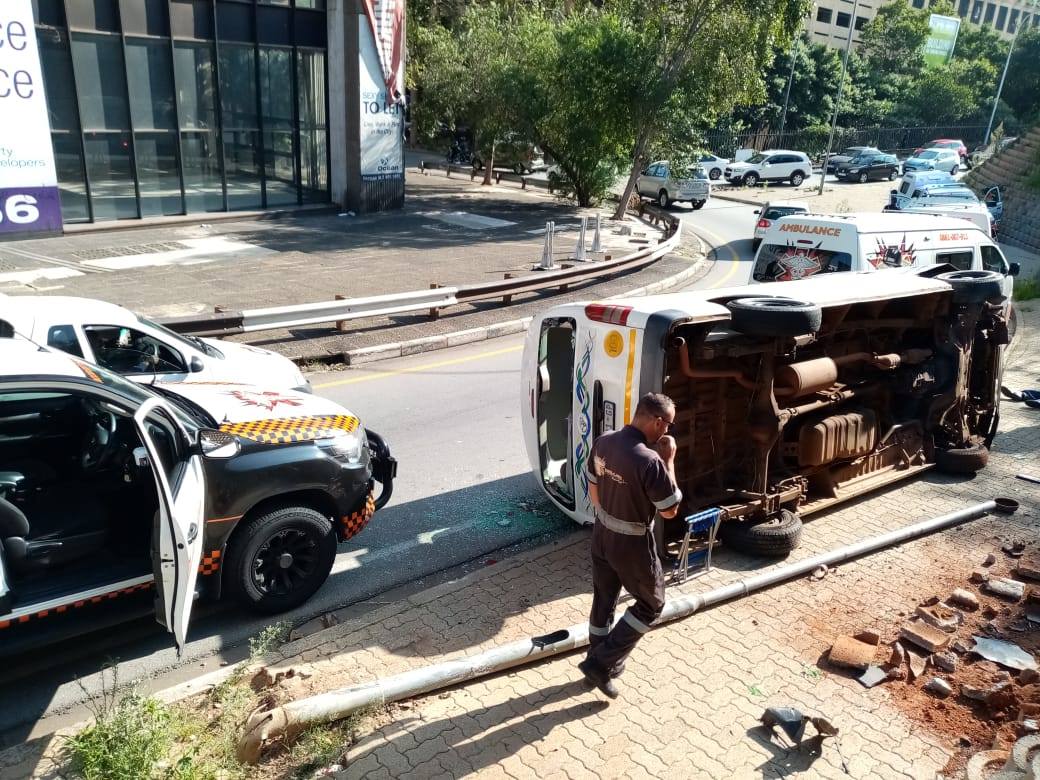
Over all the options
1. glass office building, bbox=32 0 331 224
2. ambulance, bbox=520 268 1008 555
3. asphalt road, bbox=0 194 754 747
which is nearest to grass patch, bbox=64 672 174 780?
asphalt road, bbox=0 194 754 747

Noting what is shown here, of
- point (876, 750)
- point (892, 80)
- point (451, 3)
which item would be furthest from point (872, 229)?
point (892, 80)

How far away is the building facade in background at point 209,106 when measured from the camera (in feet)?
63.1

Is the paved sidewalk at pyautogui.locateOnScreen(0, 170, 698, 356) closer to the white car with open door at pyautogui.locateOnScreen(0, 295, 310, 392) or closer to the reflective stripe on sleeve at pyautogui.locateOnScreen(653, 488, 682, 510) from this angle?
the white car with open door at pyautogui.locateOnScreen(0, 295, 310, 392)

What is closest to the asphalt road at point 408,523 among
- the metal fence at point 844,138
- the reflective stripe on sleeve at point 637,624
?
the reflective stripe on sleeve at point 637,624

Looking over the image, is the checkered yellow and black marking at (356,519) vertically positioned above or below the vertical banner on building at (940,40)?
below

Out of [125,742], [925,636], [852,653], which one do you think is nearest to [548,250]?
[925,636]

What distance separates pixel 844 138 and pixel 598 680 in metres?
61.4

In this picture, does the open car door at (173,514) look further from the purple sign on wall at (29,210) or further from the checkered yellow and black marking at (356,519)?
the purple sign on wall at (29,210)

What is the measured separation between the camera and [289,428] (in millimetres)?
5512

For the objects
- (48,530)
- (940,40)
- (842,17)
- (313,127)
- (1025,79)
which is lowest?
(48,530)

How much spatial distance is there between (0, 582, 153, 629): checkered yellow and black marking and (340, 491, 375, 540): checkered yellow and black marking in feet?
4.33

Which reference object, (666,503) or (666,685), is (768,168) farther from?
(666,503)

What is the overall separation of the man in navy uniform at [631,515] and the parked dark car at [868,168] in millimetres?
45196

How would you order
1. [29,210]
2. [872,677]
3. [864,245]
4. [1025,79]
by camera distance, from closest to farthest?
1. [872,677]
2. [864,245]
3. [29,210]
4. [1025,79]
